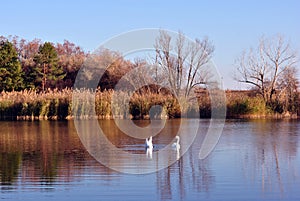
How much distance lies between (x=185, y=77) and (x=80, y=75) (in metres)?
12.1

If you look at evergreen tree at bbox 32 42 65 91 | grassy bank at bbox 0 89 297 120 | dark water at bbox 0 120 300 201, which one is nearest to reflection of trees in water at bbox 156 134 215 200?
dark water at bbox 0 120 300 201

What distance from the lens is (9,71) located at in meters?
40.3

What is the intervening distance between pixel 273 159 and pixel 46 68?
34.1 meters

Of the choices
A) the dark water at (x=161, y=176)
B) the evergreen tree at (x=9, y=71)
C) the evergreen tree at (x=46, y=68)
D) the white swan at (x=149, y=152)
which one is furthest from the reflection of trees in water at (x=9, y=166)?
the evergreen tree at (x=46, y=68)

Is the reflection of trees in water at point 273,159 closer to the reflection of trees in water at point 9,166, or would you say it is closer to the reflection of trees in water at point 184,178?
the reflection of trees in water at point 184,178

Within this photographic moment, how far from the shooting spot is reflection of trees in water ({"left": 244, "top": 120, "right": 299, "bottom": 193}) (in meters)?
8.77

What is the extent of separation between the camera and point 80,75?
43781 mm

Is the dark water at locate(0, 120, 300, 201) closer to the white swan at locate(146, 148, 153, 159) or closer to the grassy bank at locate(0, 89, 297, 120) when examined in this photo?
the white swan at locate(146, 148, 153, 159)

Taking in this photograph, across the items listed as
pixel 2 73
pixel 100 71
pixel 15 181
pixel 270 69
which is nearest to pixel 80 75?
pixel 100 71

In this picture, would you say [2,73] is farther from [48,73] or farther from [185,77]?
[185,77]

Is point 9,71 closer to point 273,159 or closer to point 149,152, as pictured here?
point 149,152

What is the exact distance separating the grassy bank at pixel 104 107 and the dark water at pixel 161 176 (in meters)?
14.4

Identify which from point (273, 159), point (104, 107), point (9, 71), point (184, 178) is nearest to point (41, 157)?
point (184, 178)

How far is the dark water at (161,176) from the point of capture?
25.2 feet
